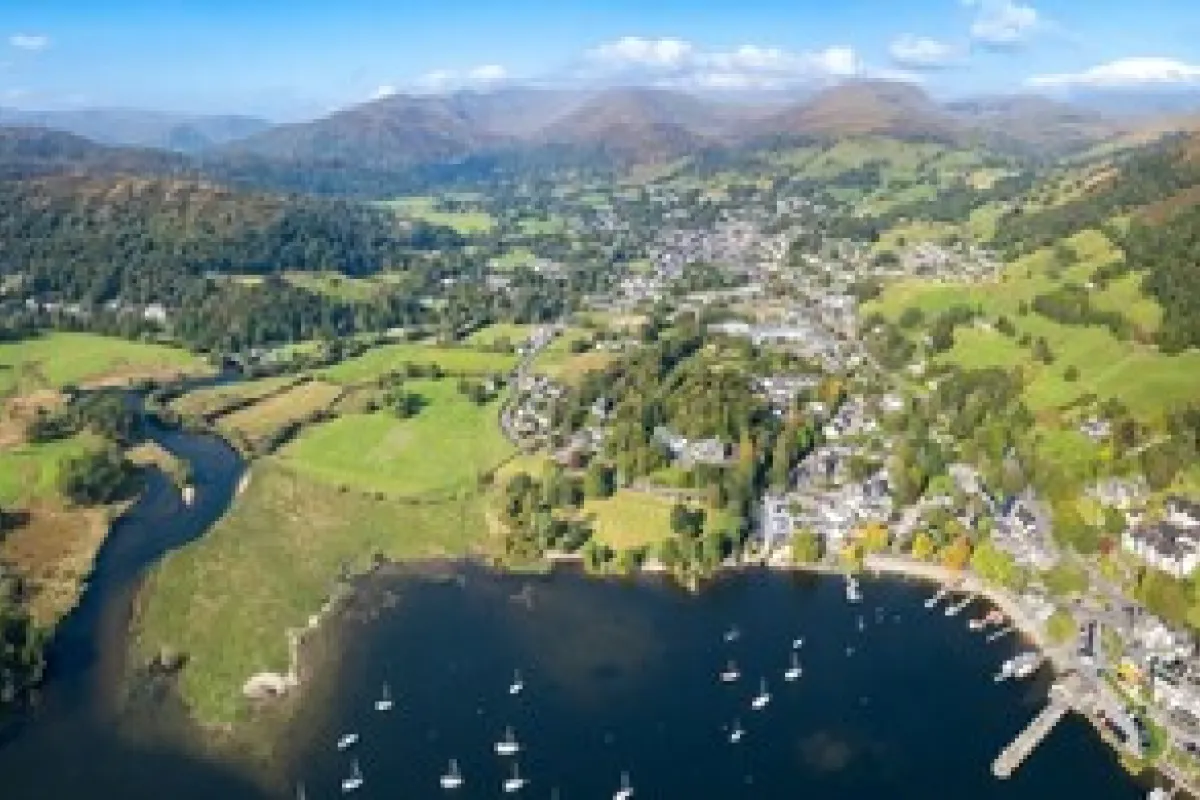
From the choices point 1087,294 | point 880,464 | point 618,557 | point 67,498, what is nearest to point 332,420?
point 67,498

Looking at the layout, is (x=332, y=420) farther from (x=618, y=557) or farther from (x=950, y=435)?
(x=950, y=435)

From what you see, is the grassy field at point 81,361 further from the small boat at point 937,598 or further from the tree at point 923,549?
the small boat at point 937,598

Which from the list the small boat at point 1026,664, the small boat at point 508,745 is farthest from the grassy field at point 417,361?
the small boat at point 1026,664

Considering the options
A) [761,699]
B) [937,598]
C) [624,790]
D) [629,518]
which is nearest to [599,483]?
[629,518]

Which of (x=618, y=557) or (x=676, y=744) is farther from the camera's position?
(x=618, y=557)

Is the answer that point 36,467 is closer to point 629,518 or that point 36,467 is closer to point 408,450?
point 408,450
